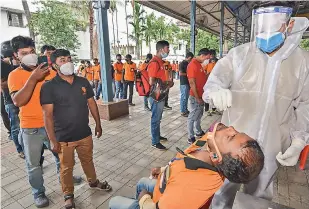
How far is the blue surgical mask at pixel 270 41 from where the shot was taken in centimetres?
148

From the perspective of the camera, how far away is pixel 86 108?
2391 millimetres

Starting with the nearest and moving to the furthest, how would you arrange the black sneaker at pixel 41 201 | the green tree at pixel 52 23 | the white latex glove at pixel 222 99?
the white latex glove at pixel 222 99 < the black sneaker at pixel 41 201 < the green tree at pixel 52 23

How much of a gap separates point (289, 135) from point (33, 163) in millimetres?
2589

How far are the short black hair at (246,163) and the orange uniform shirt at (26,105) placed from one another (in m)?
2.12

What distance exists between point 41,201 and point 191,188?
209cm

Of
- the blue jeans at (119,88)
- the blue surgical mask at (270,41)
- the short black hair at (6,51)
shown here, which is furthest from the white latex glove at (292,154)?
the blue jeans at (119,88)

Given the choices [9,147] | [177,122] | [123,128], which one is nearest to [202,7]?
[177,122]

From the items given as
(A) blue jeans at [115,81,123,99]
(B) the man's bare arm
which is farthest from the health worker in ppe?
(A) blue jeans at [115,81,123,99]

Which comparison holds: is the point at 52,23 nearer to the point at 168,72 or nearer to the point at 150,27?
the point at 168,72

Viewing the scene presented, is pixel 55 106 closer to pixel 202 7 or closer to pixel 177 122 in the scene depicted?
pixel 177 122

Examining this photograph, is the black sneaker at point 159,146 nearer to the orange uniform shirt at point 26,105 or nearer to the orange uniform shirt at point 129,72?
the orange uniform shirt at point 26,105

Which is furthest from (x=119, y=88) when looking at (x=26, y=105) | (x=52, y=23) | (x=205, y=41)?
(x=205, y=41)

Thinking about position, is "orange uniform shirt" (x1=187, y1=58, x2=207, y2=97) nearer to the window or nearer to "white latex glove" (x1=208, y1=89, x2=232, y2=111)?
"white latex glove" (x1=208, y1=89, x2=232, y2=111)

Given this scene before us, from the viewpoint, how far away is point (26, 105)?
7.67 feet
